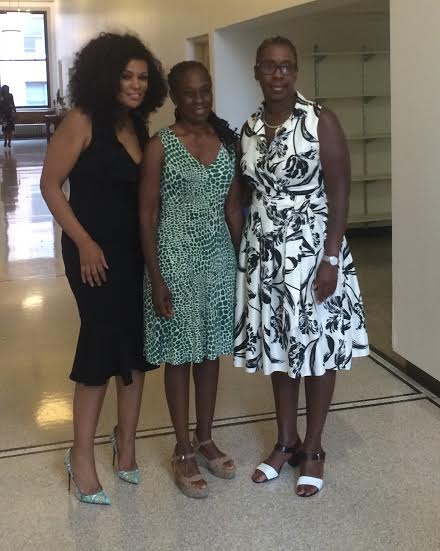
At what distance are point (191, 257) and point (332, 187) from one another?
49cm

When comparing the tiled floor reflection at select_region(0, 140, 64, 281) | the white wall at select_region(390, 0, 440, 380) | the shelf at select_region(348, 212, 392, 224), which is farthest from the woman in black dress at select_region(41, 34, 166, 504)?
the shelf at select_region(348, 212, 392, 224)

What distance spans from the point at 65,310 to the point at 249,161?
2.72 m

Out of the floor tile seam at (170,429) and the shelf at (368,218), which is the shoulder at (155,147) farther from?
the shelf at (368,218)

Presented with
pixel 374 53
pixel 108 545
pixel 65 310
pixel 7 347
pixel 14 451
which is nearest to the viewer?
pixel 108 545

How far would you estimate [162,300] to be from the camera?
2342mm

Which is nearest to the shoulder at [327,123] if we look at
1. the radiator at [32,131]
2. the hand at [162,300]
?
the hand at [162,300]

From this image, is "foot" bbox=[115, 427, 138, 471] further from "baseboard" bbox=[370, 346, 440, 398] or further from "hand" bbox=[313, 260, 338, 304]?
"baseboard" bbox=[370, 346, 440, 398]

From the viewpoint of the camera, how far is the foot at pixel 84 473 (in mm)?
2467

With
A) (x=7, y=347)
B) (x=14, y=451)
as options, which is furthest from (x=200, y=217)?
(x=7, y=347)

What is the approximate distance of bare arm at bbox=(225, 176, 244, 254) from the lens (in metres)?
2.40

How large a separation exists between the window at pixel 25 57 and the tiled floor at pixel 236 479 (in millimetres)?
17916

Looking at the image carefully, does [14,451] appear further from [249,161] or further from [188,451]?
[249,161]

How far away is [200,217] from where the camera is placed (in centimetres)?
236

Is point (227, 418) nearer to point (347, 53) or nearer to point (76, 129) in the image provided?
point (76, 129)
